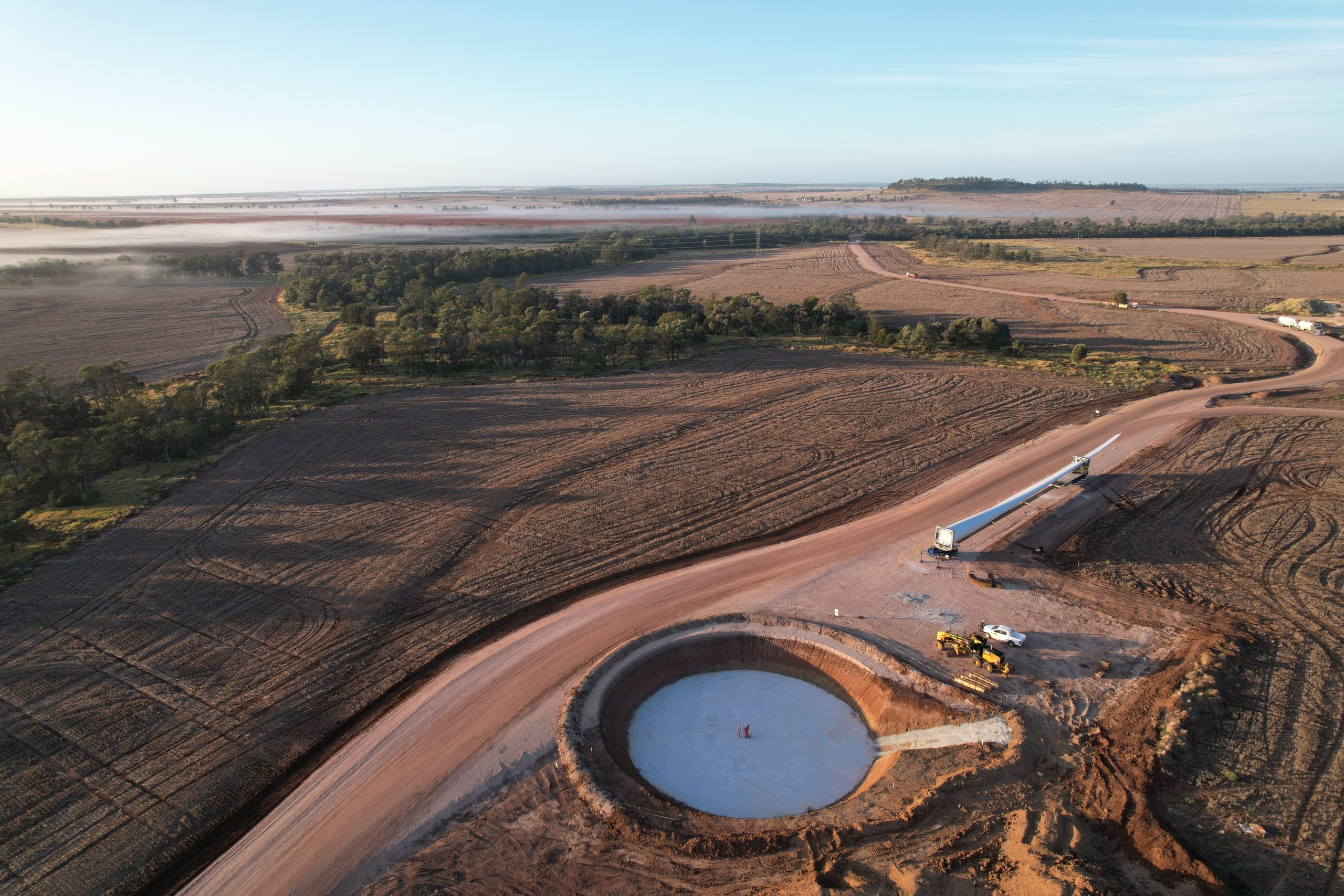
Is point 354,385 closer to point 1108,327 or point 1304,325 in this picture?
point 1108,327

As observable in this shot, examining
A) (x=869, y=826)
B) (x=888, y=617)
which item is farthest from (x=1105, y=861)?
(x=888, y=617)

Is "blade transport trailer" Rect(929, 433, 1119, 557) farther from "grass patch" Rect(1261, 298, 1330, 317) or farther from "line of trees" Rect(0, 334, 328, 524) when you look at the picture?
"grass patch" Rect(1261, 298, 1330, 317)

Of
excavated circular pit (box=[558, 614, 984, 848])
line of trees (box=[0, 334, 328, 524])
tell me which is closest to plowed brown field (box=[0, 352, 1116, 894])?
line of trees (box=[0, 334, 328, 524])

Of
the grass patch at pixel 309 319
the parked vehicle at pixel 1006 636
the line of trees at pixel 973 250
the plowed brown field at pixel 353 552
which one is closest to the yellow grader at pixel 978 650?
the parked vehicle at pixel 1006 636

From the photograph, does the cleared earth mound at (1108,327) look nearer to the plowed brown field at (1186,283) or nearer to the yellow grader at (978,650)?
the plowed brown field at (1186,283)

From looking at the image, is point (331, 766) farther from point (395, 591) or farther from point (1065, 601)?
point (1065, 601)
